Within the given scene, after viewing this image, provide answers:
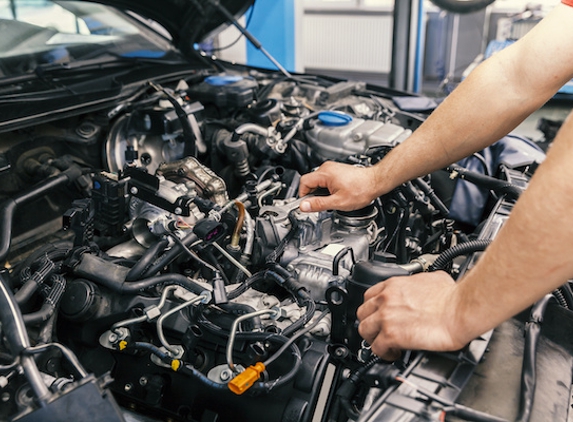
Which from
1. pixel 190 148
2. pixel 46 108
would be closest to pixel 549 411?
pixel 190 148

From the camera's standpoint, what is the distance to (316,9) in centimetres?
739

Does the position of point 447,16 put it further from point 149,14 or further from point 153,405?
point 153,405

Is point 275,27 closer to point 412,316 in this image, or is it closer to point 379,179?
point 379,179

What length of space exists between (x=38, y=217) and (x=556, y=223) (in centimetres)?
135

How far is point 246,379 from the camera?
37.5 inches

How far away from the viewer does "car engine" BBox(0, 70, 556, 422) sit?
97 centimetres

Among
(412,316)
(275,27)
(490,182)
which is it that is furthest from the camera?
(275,27)

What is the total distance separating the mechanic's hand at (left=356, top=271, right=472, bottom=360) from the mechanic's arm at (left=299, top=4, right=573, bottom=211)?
461 mm

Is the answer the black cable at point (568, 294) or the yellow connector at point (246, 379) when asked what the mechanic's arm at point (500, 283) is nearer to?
the yellow connector at point (246, 379)

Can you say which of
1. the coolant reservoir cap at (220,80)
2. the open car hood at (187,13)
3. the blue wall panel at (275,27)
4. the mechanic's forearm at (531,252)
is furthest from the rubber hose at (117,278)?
the blue wall panel at (275,27)

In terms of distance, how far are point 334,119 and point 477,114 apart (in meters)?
0.64

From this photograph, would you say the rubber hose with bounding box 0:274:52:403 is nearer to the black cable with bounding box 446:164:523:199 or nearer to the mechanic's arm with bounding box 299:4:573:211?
the mechanic's arm with bounding box 299:4:573:211

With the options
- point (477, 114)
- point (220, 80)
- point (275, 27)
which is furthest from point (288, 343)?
point (275, 27)

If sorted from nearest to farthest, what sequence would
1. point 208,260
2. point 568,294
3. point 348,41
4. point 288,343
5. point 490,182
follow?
point 288,343, point 568,294, point 208,260, point 490,182, point 348,41
